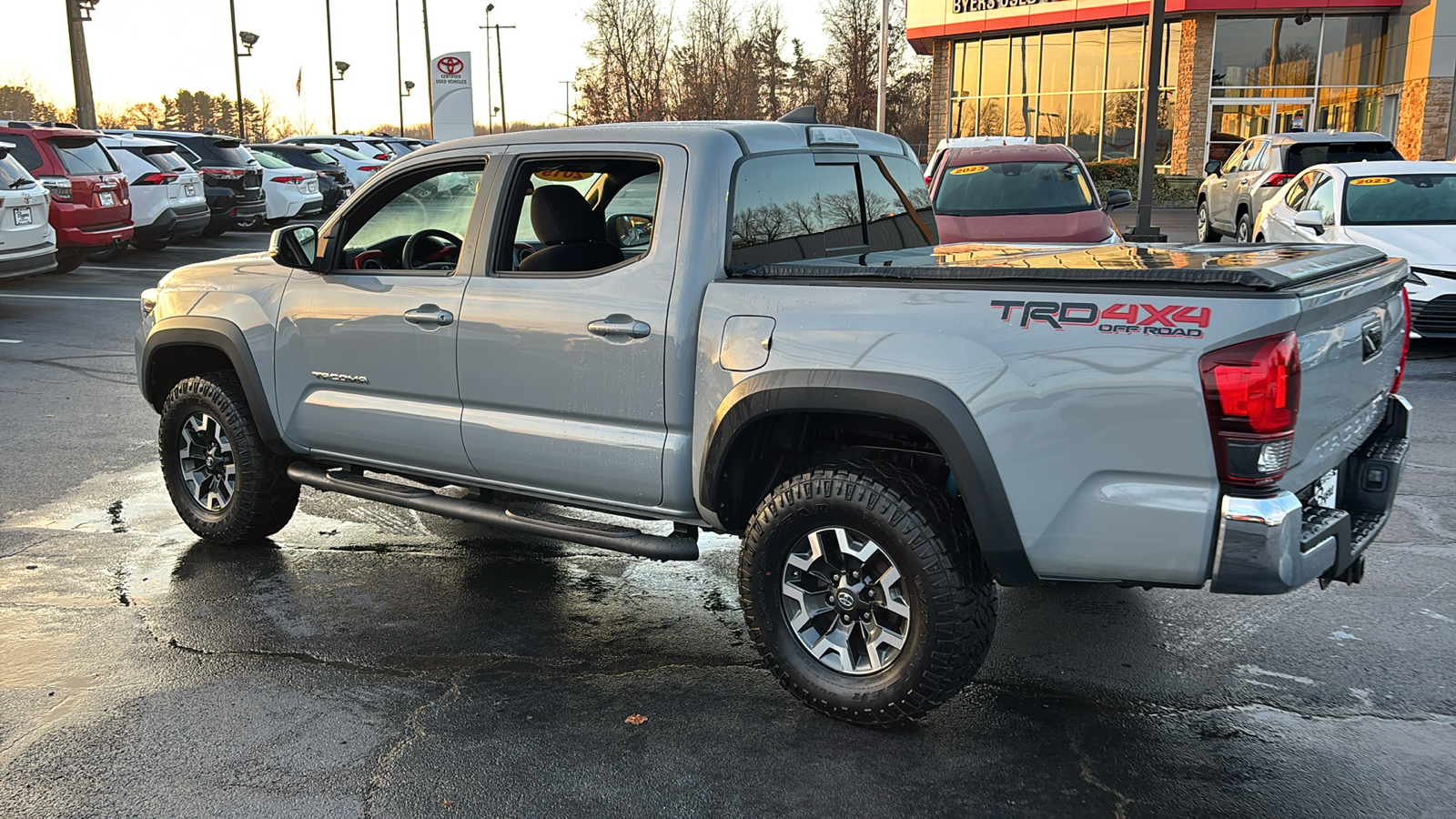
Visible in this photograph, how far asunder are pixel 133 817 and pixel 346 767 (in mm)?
560

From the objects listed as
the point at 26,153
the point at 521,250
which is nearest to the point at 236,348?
the point at 521,250

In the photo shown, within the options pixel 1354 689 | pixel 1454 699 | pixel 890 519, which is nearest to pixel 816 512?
pixel 890 519

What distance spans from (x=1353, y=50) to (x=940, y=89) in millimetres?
11481

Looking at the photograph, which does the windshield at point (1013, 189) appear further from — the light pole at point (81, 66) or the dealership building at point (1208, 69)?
the dealership building at point (1208, 69)

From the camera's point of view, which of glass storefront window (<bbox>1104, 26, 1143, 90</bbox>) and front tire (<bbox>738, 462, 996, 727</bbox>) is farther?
glass storefront window (<bbox>1104, 26, 1143, 90</bbox>)

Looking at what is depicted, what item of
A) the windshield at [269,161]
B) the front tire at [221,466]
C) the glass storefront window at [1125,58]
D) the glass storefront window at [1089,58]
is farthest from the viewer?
the glass storefront window at [1089,58]

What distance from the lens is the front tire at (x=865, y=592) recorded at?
3.54 meters

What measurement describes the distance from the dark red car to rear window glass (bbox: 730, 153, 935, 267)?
610 cm

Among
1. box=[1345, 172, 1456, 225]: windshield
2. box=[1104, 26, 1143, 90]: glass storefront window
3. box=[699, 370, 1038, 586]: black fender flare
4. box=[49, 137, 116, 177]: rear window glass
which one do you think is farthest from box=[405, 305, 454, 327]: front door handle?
box=[1104, 26, 1143, 90]: glass storefront window

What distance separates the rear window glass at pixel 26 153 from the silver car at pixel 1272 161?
14.7 m

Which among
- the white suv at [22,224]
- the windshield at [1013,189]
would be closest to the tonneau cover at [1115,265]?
the windshield at [1013,189]

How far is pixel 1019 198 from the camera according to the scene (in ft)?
38.8

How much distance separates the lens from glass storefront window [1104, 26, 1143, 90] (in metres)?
32.6

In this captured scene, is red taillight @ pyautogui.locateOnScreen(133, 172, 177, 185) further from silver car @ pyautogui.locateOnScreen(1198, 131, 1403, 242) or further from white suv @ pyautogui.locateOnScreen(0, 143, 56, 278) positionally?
silver car @ pyautogui.locateOnScreen(1198, 131, 1403, 242)
